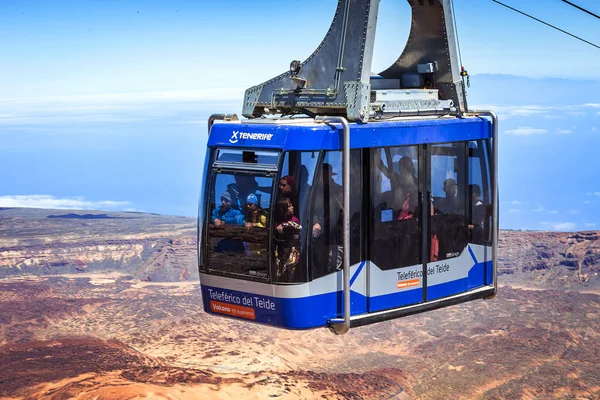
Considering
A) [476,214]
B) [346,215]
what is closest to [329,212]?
[346,215]

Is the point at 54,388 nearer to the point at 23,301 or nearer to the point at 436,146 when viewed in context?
the point at 23,301

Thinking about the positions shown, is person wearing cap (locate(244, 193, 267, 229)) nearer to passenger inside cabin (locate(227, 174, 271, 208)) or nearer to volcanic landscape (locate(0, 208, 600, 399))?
passenger inside cabin (locate(227, 174, 271, 208))

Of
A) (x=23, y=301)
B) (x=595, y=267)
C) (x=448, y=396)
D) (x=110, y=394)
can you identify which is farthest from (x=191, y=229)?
(x=110, y=394)

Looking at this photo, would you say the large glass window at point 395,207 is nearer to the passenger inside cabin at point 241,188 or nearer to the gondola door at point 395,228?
the gondola door at point 395,228

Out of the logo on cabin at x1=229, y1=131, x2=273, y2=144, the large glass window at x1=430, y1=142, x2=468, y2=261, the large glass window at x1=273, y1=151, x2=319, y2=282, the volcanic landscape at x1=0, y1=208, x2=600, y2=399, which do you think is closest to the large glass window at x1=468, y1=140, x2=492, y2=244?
the large glass window at x1=430, y1=142, x2=468, y2=261

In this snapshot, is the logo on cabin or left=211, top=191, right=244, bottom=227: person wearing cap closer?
the logo on cabin

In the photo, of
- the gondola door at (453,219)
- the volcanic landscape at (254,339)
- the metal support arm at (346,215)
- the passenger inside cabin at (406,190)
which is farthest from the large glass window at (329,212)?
the volcanic landscape at (254,339)

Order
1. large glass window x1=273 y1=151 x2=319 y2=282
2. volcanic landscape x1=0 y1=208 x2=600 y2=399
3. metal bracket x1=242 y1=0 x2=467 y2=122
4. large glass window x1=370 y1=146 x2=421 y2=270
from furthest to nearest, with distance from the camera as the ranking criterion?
volcanic landscape x1=0 y1=208 x2=600 y2=399
metal bracket x1=242 y1=0 x2=467 y2=122
large glass window x1=370 y1=146 x2=421 y2=270
large glass window x1=273 y1=151 x2=319 y2=282
